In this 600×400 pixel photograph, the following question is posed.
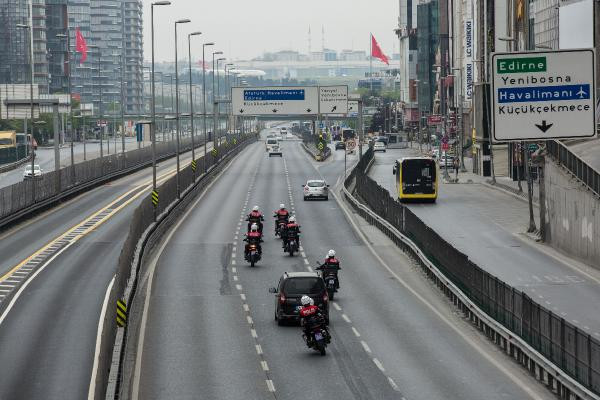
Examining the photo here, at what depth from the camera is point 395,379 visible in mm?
28938

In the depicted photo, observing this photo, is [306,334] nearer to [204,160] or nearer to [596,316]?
[596,316]

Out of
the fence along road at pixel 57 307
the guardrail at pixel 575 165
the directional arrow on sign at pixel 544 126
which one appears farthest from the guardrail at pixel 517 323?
the fence along road at pixel 57 307

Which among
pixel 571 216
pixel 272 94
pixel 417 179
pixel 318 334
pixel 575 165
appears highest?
pixel 272 94

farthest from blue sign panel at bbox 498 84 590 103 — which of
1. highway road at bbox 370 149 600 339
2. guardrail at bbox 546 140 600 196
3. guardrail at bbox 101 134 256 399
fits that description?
guardrail at bbox 101 134 256 399

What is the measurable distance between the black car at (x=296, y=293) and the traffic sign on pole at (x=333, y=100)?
261 ft

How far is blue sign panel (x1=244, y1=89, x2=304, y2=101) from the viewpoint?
114 meters

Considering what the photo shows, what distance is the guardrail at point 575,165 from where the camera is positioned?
5081 cm

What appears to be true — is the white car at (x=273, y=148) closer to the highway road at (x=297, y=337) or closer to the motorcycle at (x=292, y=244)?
the highway road at (x=297, y=337)

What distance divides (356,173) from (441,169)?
97.2ft

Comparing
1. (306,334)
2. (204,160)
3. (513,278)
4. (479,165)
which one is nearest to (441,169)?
(479,165)

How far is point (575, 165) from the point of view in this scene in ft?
178

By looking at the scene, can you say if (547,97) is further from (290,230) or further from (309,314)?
(309,314)

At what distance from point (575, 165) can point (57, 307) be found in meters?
23.8

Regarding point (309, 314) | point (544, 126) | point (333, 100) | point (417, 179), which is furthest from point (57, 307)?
point (333, 100)
